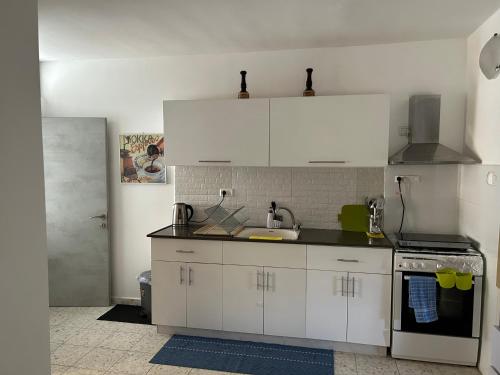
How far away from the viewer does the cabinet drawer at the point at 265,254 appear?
9.23ft

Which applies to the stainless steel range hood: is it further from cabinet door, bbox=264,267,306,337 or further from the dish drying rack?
the dish drying rack

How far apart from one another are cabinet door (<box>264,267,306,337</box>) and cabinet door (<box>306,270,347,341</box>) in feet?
0.18

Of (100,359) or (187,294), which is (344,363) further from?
(100,359)

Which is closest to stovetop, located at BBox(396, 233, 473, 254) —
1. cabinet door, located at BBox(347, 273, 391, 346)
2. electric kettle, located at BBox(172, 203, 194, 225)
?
cabinet door, located at BBox(347, 273, 391, 346)

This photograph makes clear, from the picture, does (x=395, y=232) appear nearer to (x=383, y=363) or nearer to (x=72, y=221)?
(x=383, y=363)

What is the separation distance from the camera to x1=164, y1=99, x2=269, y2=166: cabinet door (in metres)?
3.02

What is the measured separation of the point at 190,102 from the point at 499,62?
2.30m

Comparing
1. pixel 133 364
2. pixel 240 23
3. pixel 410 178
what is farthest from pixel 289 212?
pixel 133 364

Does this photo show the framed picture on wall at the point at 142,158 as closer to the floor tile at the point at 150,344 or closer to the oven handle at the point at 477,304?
the floor tile at the point at 150,344

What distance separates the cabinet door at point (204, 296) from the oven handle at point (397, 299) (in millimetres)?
1363

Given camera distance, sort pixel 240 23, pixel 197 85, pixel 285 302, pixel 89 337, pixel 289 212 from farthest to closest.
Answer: pixel 197 85 < pixel 289 212 < pixel 89 337 < pixel 285 302 < pixel 240 23

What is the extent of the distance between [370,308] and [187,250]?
1534 millimetres

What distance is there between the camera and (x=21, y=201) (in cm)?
129

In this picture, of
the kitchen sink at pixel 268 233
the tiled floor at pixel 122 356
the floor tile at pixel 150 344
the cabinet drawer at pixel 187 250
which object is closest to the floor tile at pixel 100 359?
the tiled floor at pixel 122 356
